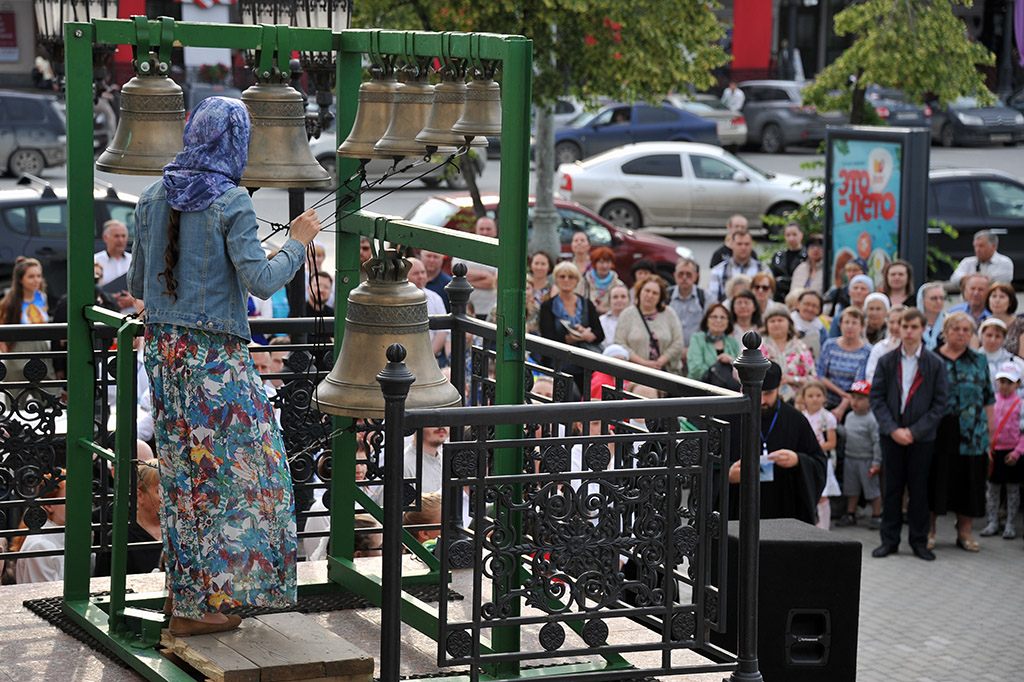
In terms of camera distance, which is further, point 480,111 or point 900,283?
point 900,283

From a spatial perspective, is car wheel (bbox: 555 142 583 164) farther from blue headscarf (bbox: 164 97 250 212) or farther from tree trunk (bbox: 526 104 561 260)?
blue headscarf (bbox: 164 97 250 212)

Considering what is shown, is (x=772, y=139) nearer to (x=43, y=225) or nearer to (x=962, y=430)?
(x=43, y=225)

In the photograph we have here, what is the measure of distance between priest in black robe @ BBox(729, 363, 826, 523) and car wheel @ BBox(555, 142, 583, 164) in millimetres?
23783

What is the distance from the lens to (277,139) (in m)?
5.53

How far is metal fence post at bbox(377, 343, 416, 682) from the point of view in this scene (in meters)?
4.61

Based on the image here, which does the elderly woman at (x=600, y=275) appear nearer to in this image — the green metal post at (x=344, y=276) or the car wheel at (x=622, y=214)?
the green metal post at (x=344, y=276)

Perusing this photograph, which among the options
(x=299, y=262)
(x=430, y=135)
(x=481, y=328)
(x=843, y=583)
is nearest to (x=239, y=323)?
(x=299, y=262)

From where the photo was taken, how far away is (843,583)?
616cm

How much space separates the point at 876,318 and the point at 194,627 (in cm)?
810

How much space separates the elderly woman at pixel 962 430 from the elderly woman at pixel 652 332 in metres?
2.21

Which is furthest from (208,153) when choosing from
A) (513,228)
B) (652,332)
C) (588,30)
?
(588,30)

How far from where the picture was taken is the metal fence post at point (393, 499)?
461 centimetres

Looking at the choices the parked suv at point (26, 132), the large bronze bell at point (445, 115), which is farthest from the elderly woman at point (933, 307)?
the parked suv at point (26, 132)

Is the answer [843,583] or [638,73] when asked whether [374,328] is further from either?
[638,73]
